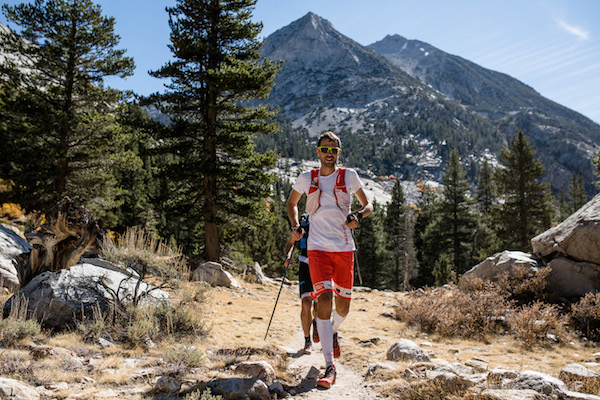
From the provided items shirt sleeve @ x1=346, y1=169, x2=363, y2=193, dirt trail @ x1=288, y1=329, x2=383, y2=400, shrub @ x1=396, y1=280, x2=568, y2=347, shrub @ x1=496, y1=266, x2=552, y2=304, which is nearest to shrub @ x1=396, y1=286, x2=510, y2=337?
shrub @ x1=396, y1=280, x2=568, y2=347

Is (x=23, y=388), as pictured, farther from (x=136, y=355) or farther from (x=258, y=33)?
(x=258, y=33)

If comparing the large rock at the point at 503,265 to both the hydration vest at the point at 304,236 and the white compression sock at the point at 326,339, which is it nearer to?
the hydration vest at the point at 304,236

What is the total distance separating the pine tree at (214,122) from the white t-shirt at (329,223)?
26.8ft

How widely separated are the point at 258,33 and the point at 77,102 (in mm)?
7557

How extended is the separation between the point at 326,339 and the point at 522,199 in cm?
2495

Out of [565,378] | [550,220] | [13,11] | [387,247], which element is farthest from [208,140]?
[387,247]

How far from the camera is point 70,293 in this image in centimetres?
483

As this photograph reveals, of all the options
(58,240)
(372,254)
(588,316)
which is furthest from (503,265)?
(372,254)

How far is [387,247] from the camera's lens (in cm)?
4738

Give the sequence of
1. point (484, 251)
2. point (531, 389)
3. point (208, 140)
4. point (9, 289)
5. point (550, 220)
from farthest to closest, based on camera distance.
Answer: point (484, 251), point (550, 220), point (208, 140), point (9, 289), point (531, 389)

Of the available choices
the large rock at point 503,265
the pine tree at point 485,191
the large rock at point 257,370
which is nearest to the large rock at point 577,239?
the large rock at point 503,265

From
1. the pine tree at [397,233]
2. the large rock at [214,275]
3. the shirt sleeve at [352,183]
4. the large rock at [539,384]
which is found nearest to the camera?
the large rock at [539,384]

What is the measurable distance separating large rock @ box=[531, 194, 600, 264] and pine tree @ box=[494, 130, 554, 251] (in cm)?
1693

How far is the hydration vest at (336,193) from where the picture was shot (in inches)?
152
